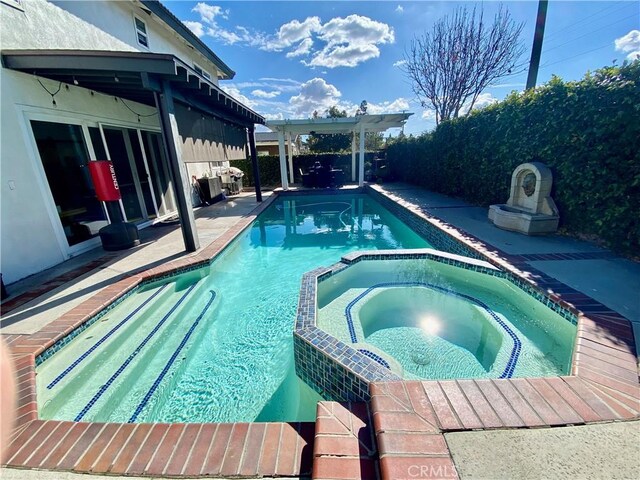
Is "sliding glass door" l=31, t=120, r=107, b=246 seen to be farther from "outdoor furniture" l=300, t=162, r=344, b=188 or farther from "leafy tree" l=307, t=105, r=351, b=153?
"leafy tree" l=307, t=105, r=351, b=153

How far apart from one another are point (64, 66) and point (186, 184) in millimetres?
2369

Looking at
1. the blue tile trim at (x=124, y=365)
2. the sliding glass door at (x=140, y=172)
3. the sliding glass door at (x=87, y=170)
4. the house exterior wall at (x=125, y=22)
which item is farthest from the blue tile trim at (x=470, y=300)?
the house exterior wall at (x=125, y=22)

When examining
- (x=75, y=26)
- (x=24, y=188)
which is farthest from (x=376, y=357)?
(x=75, y=26)

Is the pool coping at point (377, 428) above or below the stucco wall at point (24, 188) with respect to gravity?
below

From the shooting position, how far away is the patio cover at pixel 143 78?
13.5 ft

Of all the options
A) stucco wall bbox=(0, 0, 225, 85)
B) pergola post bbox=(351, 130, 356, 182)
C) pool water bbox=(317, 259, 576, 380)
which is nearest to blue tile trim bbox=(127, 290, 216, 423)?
pool water bbox=(317, 259, 576, 380)

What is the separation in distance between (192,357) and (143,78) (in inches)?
172

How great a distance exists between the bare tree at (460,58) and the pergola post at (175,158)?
17.2 meters

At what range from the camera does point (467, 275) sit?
4.36m

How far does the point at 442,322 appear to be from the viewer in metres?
3.62

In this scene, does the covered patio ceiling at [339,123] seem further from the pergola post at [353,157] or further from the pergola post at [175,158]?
the pergola post at [175,158]

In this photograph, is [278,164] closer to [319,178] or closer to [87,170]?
[319,178]

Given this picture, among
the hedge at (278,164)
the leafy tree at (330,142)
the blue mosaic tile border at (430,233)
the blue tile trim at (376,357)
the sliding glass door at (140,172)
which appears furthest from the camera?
the leafy tree at (330,142)

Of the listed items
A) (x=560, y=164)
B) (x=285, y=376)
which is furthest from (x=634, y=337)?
(x=560, y=164)
